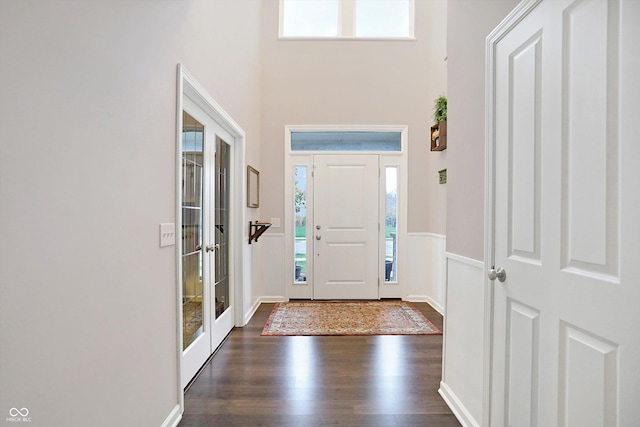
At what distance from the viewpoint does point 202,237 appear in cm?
256

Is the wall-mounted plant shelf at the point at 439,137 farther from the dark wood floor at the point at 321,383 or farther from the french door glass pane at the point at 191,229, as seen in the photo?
the french door glass pane at the point at 191,229

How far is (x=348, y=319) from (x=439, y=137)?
223 cm

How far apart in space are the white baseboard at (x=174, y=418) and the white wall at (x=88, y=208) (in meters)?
0.03

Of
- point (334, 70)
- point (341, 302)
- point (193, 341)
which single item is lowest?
point (341, 302)

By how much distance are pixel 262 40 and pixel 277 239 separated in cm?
265

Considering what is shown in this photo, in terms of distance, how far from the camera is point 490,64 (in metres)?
1.63

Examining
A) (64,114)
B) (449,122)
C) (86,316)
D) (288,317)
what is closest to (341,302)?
(288,317)

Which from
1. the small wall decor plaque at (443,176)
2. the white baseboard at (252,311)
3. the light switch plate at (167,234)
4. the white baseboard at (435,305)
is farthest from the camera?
the white baseboard at (435,305)

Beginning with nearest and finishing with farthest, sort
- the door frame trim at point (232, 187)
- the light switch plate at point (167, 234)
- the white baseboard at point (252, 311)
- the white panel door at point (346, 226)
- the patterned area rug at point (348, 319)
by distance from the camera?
the light switch plate at point (167, 234), the door frame trim at point (232, 187), the patterned area rug at point (348, 319), the white baseboard at point (252, 311), the white panel door at point (346, 226)

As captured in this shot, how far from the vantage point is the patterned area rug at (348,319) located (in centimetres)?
338

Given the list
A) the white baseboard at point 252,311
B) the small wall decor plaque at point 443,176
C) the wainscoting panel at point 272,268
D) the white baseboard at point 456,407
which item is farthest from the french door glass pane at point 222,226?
the small wall decor plaque at point 443,176

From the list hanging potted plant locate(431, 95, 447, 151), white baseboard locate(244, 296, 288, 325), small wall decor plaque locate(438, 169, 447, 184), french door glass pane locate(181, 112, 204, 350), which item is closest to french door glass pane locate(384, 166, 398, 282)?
small wall decor plaque locate(438, 169, 447, 184)

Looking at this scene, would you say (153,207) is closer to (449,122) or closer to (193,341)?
(193,341)

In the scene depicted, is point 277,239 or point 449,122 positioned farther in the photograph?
point 277,239
